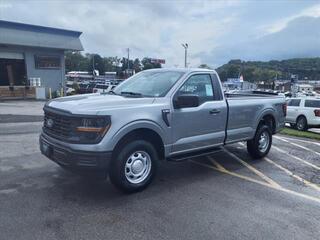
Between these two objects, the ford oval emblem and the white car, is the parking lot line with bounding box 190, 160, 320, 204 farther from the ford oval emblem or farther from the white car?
the white car

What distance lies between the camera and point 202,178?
6.09 meters

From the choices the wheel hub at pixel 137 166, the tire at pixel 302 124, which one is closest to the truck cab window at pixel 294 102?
the tire at pixel 302 124

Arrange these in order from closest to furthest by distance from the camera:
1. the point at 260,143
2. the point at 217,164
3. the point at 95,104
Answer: the point at 95,104 → the point at 217,164 → the point at 260,143

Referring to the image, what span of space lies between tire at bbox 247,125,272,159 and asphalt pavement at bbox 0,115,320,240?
43 centimetres

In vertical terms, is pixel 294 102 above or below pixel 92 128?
below

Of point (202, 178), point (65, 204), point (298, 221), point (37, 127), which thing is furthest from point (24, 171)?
point (37, 127)

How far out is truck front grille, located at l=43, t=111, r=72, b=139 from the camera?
468cm

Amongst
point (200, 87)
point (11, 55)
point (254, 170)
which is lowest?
point (254, 170)

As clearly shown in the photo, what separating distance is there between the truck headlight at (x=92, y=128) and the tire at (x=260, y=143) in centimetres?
416

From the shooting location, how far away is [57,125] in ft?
16.2

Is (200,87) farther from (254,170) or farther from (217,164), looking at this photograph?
(254,170)

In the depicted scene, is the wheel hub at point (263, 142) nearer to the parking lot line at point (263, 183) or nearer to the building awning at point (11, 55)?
the parking lot line at point (263, 183)

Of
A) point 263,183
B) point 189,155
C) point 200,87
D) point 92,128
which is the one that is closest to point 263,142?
point 263,183

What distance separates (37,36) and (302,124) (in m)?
21.7
